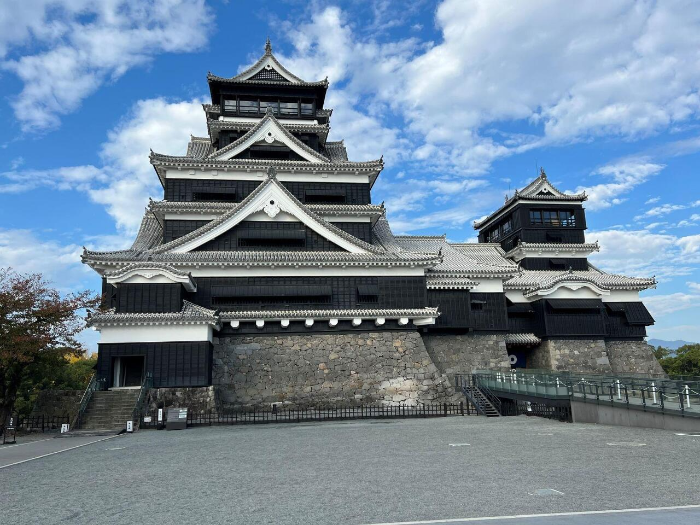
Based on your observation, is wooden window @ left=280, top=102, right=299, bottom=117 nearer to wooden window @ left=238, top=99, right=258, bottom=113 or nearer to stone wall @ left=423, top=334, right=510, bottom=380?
wooden window @ left=238, top=99, right=258, bottom=113

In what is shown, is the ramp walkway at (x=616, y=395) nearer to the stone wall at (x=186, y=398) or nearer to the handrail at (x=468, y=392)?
the handrail at (x=468, y=392)

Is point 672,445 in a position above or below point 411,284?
below

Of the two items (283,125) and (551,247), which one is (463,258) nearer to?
(551,247)

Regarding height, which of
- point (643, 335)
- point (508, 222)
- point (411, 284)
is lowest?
point (643, 335)

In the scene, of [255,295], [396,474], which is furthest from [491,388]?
[396,474]

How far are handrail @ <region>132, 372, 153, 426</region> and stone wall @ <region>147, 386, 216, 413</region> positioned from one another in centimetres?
30

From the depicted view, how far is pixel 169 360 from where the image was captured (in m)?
21.9

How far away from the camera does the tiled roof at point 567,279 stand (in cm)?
3242

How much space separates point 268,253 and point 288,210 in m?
2.50

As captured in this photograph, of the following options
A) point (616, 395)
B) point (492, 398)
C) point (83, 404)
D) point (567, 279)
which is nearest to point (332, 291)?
point (492, 398)

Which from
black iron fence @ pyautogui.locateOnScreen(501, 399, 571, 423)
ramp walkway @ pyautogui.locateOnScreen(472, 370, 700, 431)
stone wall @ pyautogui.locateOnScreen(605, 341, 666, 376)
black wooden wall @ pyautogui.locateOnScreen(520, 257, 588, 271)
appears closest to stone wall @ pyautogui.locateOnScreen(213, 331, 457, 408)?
black iron fence @ pyautogui.locateOnScreen(501, 399, 571, 423)

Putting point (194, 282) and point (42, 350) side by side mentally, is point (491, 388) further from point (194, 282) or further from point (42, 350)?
point (42, 350)

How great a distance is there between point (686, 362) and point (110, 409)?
47.2 metres

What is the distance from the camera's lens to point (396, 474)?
9742 millimetres
